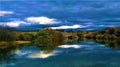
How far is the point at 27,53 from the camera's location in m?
6.61

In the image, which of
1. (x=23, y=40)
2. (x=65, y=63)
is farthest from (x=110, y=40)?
(x=23, y=40)

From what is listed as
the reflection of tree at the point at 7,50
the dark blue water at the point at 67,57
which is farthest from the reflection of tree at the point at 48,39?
the reflection of tree at the point at 7,50

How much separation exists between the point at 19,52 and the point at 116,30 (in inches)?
95.4

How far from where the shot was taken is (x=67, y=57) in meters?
6.70

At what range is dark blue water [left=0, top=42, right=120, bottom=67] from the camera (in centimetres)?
619

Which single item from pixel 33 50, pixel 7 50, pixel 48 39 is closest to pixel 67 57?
pixel 48 39

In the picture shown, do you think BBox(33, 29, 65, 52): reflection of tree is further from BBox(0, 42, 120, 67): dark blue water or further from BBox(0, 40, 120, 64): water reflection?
BBox(0, 42, 120, 67): dark blue water

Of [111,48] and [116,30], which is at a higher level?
[116,30]

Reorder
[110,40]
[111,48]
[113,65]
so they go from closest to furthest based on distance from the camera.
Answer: [113,65] < [110,40] < [111,48]

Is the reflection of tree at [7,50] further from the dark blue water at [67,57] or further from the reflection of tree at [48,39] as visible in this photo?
the reflection of tree at [48,39]

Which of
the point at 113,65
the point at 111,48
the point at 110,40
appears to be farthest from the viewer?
the point at 111,48

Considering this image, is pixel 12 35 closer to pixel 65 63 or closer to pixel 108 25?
pixel 65 63

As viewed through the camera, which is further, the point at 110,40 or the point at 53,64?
the point at 110,40

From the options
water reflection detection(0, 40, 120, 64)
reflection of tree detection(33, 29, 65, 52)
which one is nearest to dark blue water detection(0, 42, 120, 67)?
water reflection detection(0, 40, 120, 64)
